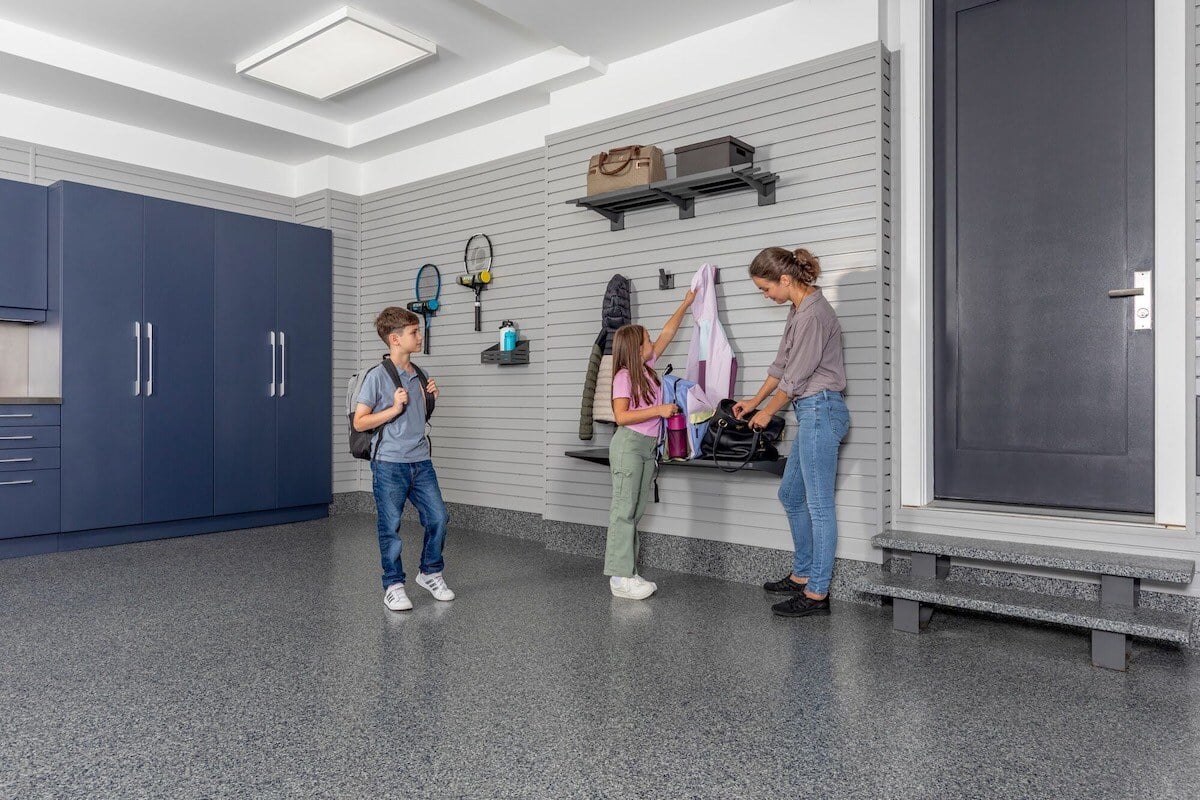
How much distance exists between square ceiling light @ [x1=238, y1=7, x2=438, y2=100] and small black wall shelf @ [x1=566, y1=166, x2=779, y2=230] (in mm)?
1503

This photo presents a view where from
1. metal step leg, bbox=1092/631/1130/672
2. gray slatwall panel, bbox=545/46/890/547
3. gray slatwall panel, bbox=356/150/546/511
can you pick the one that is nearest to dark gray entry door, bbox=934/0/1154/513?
gray slatwall panel, bbox=545/46/890/547

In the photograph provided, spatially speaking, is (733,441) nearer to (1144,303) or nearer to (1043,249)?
(1043,249)

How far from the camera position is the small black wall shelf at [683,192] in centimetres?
424

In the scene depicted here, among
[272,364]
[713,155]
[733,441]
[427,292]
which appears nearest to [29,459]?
[272,364]

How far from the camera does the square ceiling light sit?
485 centimetres

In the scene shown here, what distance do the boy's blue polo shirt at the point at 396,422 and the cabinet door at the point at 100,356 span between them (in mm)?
2939

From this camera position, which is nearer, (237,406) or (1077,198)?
(1077,198)

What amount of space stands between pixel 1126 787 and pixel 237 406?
5993mm

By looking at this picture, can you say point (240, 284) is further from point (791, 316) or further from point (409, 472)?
point (791, 316)

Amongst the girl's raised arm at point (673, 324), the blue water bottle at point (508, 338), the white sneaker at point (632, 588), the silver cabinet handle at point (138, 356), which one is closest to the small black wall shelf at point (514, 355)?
the blue water bottle at point (508, 338)

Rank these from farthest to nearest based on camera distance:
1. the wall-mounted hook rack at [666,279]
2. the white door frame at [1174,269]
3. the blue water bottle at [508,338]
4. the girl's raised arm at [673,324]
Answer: the blue water bottle at [508,338] < the wall-mounted hook rack at [666,279] < the girl's raised arm at [673,324] < the white door frame at [1174,269]

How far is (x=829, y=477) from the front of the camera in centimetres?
379

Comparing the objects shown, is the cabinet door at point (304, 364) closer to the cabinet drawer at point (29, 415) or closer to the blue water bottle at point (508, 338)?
the cabinet drawer at point (29, 415)

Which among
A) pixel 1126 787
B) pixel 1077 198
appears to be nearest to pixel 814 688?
pixel 1126 787
